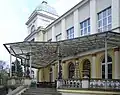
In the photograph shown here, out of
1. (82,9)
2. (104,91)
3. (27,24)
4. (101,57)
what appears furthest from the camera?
(27,24)

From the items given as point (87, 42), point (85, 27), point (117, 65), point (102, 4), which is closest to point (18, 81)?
point (87, 42)

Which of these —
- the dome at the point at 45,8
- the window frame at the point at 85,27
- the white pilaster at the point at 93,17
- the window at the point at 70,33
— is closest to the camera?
the white pilaster at the point at 93,17

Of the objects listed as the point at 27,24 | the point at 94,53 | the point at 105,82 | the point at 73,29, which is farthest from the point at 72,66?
the point at 27,24

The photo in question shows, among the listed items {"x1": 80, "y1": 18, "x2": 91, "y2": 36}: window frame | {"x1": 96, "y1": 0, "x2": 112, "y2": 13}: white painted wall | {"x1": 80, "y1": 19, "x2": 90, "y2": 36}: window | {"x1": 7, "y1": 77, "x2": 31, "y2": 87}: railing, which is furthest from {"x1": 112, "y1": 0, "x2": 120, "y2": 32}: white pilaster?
{"x1": 7, "y1": 77, "x2": 31, "y2": 87}: railing

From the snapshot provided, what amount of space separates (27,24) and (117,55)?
28987 millimetres

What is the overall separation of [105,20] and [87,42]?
158 inches

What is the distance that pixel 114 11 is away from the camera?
21656mm

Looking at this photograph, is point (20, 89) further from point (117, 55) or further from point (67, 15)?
point (67, 15)

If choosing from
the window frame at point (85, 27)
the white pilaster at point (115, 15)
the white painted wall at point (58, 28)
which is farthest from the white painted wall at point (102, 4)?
the white painted wall at point (58, 28)

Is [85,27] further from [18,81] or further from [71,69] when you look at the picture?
[18,81]

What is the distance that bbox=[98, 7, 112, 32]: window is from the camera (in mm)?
23000

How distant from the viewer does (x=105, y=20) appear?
23.5 m

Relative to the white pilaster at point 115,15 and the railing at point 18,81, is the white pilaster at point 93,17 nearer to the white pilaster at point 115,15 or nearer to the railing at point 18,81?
the white pilaster at point 115,15

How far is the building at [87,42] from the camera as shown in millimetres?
19859
